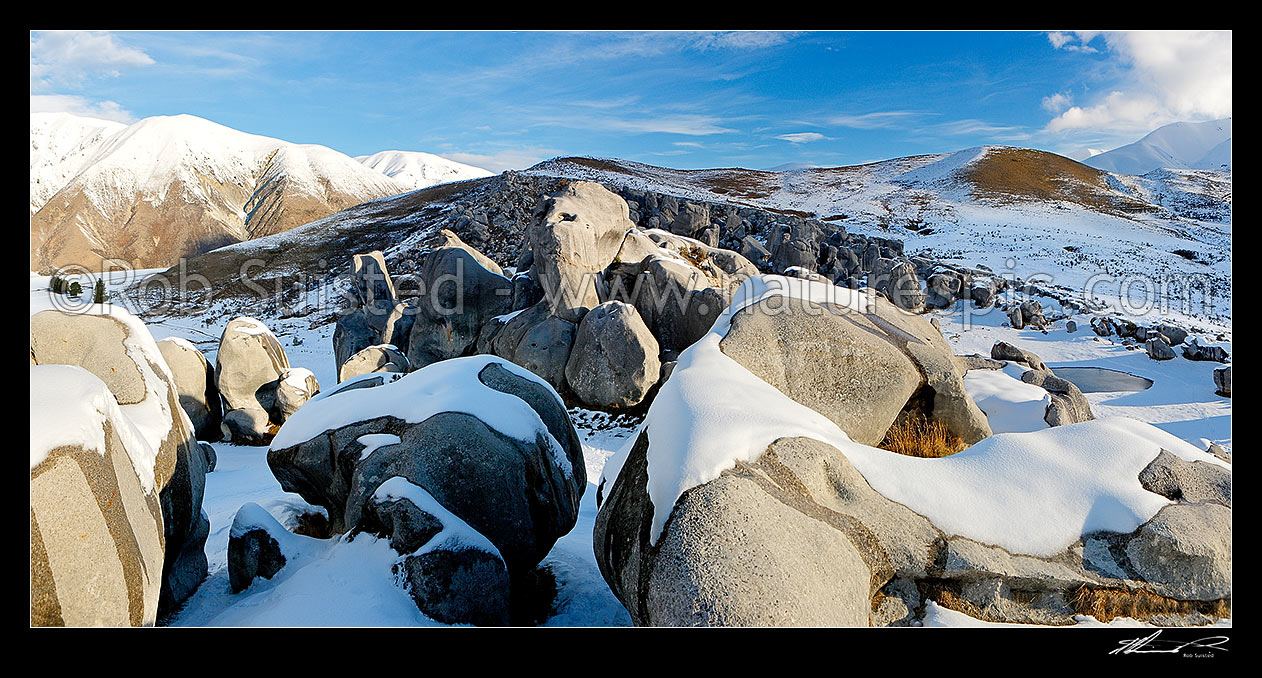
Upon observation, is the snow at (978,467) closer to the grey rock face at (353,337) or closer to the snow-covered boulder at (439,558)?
the snow-covered boulder at (439,558)

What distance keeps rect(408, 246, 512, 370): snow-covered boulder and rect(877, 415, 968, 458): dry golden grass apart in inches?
610

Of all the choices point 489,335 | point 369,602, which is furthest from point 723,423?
point 489,335

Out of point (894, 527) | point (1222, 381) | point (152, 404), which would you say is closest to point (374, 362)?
point (152, 404)

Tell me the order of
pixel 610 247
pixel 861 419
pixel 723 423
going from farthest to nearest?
pixel 610 247
pixel 861 419
pixel 723 423

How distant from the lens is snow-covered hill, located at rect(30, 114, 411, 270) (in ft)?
134

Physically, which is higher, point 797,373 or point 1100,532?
point 797,373

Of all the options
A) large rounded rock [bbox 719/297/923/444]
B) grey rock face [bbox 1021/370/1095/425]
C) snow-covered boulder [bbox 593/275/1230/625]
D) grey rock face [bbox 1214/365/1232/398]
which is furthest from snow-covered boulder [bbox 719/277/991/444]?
grey rock face [bbox 1214/365/1232/398]

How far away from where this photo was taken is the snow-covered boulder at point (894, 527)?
11.4 feet

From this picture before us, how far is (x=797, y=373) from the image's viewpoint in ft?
19.7

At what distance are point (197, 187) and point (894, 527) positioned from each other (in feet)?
323

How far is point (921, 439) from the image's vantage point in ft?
20.2
